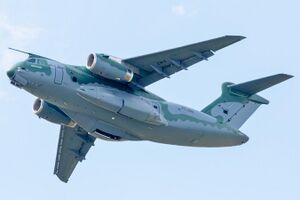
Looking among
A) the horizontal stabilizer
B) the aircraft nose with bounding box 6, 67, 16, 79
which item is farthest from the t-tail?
the aircraft nose with bounding box 6, 67, 16, 79

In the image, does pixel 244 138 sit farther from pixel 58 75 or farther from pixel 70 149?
pixel 58 75

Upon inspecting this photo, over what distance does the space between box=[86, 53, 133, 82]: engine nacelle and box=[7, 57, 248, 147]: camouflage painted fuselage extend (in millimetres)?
570

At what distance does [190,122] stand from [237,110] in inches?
111

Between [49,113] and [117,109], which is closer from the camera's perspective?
[117,109]

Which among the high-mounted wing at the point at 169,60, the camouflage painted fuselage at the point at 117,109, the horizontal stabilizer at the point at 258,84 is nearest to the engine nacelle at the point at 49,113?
the camouflage painted fuselage at the point at 117,109

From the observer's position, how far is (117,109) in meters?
25.1

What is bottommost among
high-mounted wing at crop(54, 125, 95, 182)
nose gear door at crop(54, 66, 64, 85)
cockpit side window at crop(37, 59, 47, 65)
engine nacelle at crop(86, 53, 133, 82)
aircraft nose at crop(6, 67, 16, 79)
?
high-mounted wing at crop(54, 125, 95, 182)

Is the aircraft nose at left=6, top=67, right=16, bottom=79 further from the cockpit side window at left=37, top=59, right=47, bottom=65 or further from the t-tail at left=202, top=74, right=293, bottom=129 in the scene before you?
the t-tail at left=202, top=74, right=293, bottom=129

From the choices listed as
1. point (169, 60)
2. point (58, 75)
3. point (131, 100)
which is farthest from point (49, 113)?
point (169, 60)

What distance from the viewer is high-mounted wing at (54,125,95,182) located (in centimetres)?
2916

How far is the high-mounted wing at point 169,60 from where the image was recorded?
2494 centimetres

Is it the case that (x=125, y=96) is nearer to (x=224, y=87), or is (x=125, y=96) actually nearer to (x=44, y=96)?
(x=44, y=96)

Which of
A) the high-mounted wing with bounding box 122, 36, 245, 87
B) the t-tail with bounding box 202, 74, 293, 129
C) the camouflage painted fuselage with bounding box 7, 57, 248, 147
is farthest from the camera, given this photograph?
the t-tail with bounding box 202, 74, 293, 129

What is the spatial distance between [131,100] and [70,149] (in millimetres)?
4977
